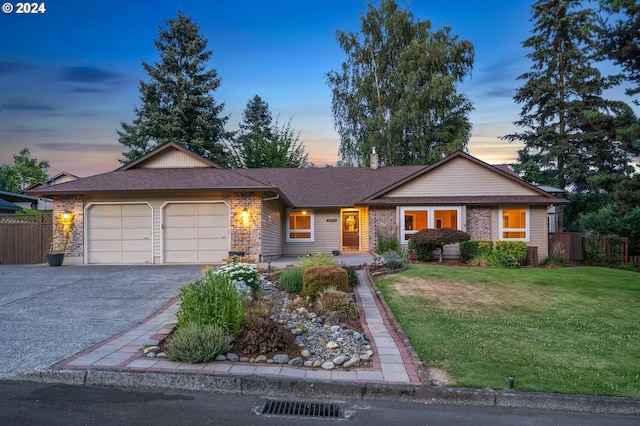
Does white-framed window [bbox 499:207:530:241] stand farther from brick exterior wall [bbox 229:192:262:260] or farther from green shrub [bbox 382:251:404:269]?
brick exterior wall [bbox 229:192:262:260]

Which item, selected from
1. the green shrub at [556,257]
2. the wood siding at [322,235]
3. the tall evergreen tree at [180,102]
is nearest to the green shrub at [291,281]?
the wood siding at [322,235]

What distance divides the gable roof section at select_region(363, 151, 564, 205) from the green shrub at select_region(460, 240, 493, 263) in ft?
7.98

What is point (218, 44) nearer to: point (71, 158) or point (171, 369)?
point (71, 158)

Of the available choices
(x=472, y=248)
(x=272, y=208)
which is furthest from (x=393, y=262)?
(x=272, y=208)

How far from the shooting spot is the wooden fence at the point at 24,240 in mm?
15391

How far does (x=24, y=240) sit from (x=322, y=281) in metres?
13.6

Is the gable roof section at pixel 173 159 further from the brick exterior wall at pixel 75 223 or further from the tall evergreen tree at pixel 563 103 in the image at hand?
the tall evergreen tree at pixel 563 103

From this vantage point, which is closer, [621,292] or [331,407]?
[331,407]

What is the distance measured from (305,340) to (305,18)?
15.9 metres

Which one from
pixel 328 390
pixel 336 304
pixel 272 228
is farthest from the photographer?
pixel 272 228

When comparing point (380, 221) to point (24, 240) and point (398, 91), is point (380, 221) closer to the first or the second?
point (398, 91)

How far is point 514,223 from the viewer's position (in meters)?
17.7

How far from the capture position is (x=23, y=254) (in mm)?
15492

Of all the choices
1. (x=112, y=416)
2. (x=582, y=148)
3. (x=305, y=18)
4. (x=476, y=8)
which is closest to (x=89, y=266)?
(x=112, y=416)
